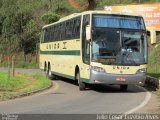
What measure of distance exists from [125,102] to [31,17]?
41.8 m

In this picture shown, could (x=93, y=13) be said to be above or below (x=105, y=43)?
above

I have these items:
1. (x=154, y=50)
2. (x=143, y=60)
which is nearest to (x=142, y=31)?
(x=143, y=60)

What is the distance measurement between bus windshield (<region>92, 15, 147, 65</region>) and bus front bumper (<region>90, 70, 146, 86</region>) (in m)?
0.55

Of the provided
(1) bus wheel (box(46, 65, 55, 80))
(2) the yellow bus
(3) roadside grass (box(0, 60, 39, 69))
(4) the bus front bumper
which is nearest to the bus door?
(2) the yellow bus

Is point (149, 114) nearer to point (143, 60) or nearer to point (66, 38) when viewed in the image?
point (143, 60)

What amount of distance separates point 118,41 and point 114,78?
171cm

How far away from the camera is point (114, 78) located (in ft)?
73.7

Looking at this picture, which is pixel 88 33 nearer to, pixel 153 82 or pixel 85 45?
pixel 85 45

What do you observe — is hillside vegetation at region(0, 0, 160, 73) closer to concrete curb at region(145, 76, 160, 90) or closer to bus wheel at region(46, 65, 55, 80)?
bus wheel at region(46, 65, 55, 80)

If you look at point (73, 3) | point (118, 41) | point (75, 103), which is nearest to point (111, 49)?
point (118, 41)

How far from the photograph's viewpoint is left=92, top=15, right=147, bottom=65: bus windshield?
22.5 metres

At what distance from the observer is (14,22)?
57.9m

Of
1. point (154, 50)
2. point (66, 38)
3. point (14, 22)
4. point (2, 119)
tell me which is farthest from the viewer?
point (14, 22)

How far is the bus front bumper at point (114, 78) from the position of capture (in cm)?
2238
